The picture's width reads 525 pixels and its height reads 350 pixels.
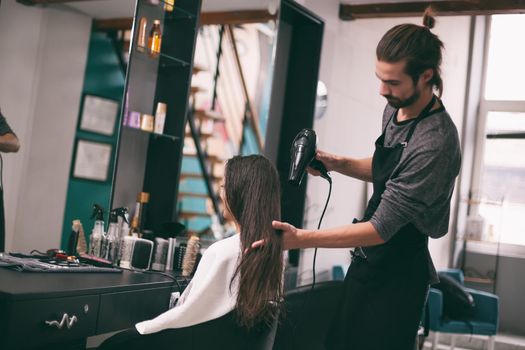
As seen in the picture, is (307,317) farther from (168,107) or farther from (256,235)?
(168,107)

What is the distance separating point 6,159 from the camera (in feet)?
7.97

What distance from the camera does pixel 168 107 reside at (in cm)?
330

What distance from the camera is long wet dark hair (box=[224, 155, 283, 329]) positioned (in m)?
1.72

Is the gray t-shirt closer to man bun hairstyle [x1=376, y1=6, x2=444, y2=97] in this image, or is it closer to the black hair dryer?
man bun hairstyle [x1=376, y1=6, x2=444, y2=97]

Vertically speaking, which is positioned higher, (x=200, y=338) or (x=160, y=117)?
(x=160, y=117)

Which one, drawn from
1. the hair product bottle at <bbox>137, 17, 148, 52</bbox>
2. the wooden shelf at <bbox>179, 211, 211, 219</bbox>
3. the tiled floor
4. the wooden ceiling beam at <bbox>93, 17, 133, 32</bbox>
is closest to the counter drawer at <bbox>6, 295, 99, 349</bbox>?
the wooden ceiling beam at <bbox>93, 17, 133, 32</bbox>

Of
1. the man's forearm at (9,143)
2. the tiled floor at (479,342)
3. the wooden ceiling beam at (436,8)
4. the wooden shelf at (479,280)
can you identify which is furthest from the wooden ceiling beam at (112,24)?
the wooden shelf at (479,280)

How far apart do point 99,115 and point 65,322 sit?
1.12 metres

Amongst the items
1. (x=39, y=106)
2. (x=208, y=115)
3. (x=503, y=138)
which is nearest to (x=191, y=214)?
(x=208, y=115)

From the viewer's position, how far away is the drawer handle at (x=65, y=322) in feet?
6.01

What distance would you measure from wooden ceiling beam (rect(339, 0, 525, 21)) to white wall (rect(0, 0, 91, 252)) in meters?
2.42

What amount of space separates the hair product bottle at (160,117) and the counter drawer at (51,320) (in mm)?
1377

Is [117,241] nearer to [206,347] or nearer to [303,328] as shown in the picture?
[303,328]

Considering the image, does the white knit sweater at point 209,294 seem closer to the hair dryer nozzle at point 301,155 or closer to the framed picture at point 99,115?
the hair dryer nozzle at point 301,155
